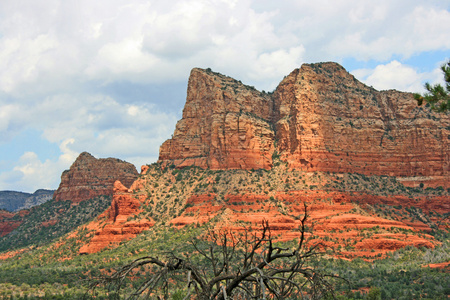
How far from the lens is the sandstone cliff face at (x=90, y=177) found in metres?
135

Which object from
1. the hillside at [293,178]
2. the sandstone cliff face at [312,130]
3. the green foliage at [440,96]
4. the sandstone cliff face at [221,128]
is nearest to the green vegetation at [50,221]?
the hillside at [293,178]

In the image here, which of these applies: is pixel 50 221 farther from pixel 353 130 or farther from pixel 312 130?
pixel 353 130

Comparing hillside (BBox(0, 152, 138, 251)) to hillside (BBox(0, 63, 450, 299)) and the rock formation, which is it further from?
the rock formation

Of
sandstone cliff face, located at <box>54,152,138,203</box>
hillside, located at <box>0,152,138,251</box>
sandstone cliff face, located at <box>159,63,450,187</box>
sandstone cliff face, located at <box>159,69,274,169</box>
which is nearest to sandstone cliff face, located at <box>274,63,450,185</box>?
sandstone cliff face, located at <box>159,63,450,187</box>

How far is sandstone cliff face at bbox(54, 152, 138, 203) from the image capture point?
135250mm

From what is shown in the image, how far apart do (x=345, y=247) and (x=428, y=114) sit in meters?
49.4

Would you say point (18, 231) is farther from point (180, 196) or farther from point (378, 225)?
point (378, 225)

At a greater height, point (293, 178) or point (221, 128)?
point (221, 128)

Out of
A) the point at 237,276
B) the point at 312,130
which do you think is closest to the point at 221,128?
the point at 312,130

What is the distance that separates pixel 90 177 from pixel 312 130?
72.5 metres

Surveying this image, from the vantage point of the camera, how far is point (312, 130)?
314 ft

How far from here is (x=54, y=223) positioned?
12569 centimetres

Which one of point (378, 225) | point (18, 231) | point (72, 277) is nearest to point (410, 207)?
point (378, 225)

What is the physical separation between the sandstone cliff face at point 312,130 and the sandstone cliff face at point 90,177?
131ft
